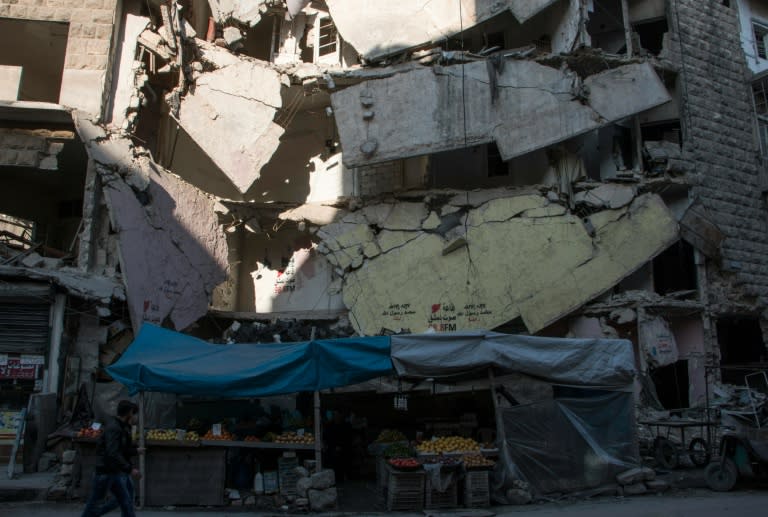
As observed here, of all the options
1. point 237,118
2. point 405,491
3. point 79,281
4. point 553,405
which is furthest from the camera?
point 237,118

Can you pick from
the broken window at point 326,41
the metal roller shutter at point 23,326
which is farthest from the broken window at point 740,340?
the metal roller shutter at point 23,326

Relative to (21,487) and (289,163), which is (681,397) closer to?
(289,163)

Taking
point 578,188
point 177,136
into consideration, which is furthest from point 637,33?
point 177,136

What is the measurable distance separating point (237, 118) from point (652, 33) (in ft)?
41.9

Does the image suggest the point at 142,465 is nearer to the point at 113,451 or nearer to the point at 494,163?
the point at 113,451

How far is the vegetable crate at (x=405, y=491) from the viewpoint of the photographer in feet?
27.1

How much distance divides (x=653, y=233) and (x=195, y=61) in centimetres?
1290

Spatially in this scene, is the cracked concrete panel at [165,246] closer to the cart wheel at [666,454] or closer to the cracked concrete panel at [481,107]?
the cracked concrete panel at [481,107]

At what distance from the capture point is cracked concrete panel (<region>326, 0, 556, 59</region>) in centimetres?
1595

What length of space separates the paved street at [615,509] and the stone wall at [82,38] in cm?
920

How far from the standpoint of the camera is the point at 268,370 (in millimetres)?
8648

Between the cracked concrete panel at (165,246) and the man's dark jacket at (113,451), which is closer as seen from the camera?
the man's dark jacket at (113,451)

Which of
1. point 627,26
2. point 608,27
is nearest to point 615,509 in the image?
point 627,26

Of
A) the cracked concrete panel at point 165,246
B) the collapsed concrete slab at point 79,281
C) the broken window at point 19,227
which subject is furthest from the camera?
the broken window at point 19,227
